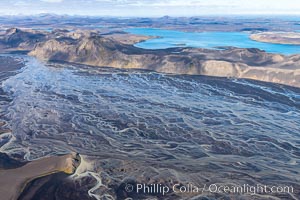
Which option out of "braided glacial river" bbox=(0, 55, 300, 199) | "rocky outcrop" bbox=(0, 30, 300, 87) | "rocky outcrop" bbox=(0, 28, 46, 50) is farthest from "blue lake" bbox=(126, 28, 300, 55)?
"braided glacial river" bbox=(0, 55, 300, 199)

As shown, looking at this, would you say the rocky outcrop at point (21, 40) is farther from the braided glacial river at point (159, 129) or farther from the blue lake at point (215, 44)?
the braided glacial river at point (159, 129)

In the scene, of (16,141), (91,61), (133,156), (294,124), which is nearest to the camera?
(133,156)

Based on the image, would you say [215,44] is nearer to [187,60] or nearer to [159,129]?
[187,60]

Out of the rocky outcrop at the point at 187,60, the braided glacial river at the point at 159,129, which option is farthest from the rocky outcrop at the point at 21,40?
the braided glacial river at the point at 159,129

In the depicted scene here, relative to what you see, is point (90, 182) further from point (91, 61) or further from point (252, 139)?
point (91, 61)

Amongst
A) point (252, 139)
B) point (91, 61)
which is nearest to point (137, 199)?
point (252, 139)
